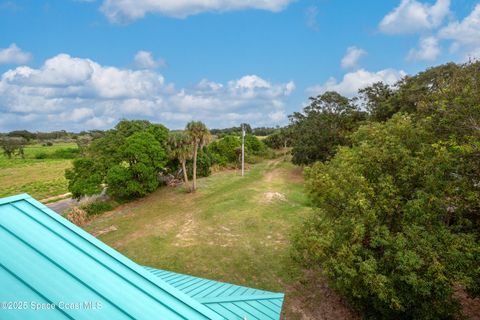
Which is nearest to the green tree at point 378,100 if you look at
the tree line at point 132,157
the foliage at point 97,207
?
the tree line at point 132,157

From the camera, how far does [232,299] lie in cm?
795

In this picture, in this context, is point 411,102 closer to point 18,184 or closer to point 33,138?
point 18,184

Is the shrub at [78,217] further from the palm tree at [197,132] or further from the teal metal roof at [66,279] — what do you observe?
the teal metal roof at [66,279]

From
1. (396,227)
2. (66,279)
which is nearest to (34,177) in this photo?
(396,227)

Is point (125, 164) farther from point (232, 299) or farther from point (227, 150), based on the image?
point (232, 299)

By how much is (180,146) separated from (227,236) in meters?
15.8

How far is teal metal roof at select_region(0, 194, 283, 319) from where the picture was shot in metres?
3.07

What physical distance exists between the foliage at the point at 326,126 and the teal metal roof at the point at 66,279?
37117mm

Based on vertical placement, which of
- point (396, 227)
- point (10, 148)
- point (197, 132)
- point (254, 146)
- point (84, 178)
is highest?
point (197, 132)

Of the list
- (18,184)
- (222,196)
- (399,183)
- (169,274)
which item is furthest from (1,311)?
(18,184)

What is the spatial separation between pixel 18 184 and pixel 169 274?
192 ft

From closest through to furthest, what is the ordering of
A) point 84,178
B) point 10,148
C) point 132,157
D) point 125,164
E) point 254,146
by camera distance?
point 84,178 < point 132,157 < point 125,164 < point 254,146 < point 10,148

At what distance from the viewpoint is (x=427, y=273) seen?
9789 mm

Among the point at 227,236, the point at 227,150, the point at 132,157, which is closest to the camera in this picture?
the point at 227,236
